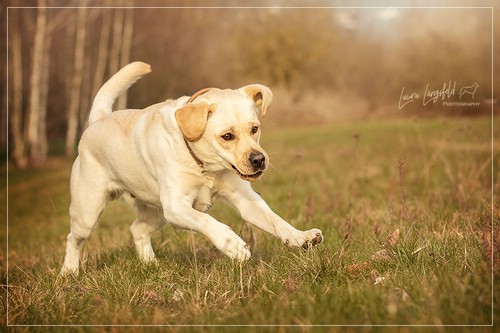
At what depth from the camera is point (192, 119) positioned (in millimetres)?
4168

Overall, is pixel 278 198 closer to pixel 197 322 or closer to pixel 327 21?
pixel 197 322

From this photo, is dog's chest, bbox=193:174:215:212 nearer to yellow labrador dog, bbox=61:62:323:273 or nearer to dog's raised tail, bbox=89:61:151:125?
yellow labrador dog, bbox=61:62:323:273

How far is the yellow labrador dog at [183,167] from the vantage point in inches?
162

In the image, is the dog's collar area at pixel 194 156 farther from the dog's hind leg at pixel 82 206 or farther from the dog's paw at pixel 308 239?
the dog's hind leg at pixel 82 206

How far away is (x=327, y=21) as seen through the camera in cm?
3058

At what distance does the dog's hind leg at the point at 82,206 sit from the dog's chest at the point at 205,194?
1079 millimetres

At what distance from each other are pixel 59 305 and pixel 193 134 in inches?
52.4

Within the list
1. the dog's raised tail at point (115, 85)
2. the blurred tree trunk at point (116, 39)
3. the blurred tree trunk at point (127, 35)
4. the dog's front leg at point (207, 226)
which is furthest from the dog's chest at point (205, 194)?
the blurred tree trunk at point (127, 35)

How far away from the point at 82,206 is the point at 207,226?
1.76 meters

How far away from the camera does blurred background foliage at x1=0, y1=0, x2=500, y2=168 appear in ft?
54.1

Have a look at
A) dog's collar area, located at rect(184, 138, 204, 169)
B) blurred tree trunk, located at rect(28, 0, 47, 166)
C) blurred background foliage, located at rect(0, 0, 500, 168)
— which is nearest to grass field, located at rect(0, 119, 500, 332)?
dog's collar area, located at rect(184, 138, 204, 169)

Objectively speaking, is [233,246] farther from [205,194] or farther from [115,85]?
Result: [115,85]

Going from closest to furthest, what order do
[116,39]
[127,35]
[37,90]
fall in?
[37,90]
[116,39]
[127,35]

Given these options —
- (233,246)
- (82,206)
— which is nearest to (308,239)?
(233,246)
